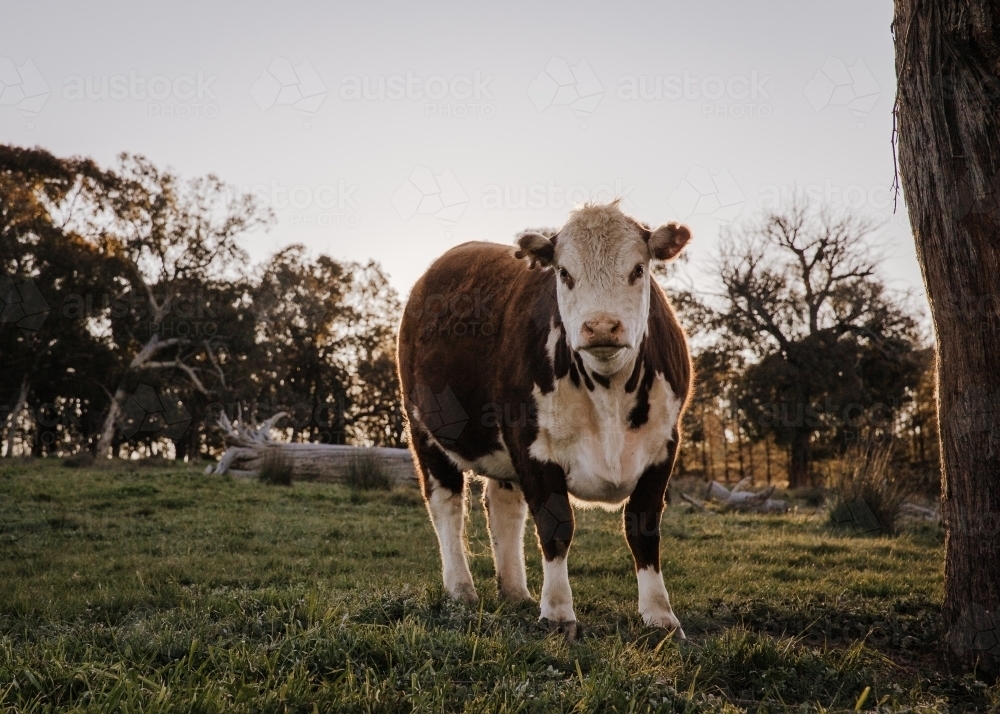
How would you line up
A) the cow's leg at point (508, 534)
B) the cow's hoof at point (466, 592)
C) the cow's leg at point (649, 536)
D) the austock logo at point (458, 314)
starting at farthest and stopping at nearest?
the austock logo at point (458, 314)
the cow's leg at point (508, 534)
the cow's hoof at point (466, 592)
the cow's leg at point (649, 536)

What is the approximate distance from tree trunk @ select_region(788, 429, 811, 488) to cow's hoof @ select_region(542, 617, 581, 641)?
1007 inches

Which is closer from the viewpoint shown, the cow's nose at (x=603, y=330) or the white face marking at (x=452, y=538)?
the cow's nose at (x=603, y=330)

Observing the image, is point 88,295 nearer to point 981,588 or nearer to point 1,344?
point 1,344

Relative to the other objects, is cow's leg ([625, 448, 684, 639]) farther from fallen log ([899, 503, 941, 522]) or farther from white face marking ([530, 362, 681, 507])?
fallen log ([899, 503, 941, 522])

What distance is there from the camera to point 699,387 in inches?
1073

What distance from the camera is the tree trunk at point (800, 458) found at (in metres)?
28.4

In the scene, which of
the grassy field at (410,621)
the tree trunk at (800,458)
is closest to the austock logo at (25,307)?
the grassy field at (410,621)

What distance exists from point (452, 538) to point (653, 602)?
68.0 inches

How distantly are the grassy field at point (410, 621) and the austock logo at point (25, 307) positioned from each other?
66.0 feet

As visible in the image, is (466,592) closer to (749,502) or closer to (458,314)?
(458,314)

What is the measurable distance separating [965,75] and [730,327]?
24534mm

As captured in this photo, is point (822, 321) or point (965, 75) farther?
point (822, 321)

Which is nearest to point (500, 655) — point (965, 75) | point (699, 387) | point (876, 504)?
point (965, 75)

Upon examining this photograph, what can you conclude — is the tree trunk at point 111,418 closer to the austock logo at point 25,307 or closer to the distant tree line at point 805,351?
the austock logo at point 25,307
